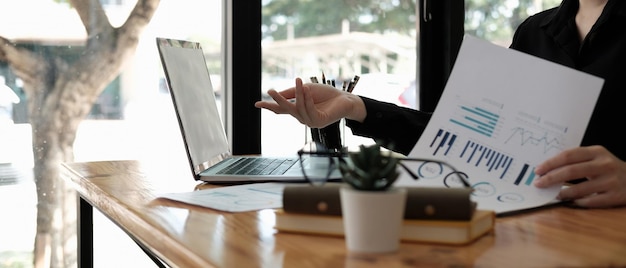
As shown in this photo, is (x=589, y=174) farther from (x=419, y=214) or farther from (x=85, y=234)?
(x=85, y=234)

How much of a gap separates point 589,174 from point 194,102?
2.55 ft

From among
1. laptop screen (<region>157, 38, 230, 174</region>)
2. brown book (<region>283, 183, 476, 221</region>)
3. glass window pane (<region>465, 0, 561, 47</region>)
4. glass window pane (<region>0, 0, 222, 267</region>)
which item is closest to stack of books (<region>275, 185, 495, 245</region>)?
brown book (<region>283, 183, 476, 221</region>)

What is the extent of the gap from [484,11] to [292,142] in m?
1.01

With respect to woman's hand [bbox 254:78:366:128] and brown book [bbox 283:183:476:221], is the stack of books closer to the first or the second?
brown book [bbox 283:183:476:221]

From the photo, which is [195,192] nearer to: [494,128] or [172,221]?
[172,221]

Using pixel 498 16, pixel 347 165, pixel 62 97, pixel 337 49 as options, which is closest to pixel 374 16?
pixel 337 49

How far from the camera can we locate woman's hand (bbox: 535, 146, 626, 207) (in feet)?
3.20

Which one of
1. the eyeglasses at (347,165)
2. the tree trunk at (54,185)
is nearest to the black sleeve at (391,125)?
the eyeglasses at (347,165)

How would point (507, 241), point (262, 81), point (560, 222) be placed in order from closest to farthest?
point (507, 241) < point (560, 222) < point (262, 81)

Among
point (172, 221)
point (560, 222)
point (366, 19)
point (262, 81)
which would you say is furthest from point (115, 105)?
point (560, 222)

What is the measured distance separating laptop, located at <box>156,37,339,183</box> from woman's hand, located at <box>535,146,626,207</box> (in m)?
0.41

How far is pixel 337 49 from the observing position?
2.69m

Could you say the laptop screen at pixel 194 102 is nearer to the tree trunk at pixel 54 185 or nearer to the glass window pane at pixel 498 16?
the tree trunk at pixel 54 185

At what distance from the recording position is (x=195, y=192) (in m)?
1.13
